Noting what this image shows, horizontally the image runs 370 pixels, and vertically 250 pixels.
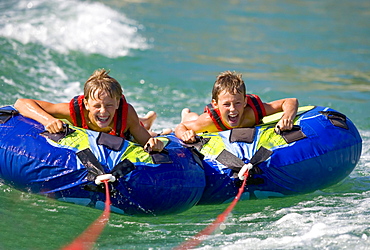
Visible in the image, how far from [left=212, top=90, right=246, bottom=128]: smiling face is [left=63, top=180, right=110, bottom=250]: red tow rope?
4.87 feet

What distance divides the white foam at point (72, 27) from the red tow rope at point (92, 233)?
694 cm

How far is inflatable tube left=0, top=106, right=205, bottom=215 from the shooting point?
4.34m

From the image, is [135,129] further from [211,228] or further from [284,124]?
[284,124]

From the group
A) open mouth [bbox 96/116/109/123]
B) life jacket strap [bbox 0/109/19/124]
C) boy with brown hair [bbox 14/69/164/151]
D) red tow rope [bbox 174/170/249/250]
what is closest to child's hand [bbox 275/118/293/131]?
red tow rope [bbox 174/170/249/250]

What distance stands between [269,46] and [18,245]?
10.1m

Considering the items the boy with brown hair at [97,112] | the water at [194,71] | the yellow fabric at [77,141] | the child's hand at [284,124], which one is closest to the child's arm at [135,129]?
the boy with brown hair at [97,112]

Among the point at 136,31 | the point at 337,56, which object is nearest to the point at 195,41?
the point at 136,31

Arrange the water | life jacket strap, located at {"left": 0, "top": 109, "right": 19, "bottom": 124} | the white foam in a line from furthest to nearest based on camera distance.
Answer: the white foam
life jacket strap, located at {"left": 0, "top": 109, "right": 19, "bottom": 124}
the water

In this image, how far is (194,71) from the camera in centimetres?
1094

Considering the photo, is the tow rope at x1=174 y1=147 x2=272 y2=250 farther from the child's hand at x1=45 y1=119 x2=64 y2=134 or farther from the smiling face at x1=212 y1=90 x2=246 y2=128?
the child's hand at x1=45 y1=119 x2=64 y2=134

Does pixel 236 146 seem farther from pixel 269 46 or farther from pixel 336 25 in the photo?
pixel 336 25

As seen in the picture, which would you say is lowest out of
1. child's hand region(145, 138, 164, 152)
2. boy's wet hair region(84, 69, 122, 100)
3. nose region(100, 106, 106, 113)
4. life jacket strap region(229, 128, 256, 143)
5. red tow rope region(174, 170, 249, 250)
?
red tow rope region(174, 170, 249, 250)

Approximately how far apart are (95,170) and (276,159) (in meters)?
1.60

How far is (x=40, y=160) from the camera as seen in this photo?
14.5 feet
